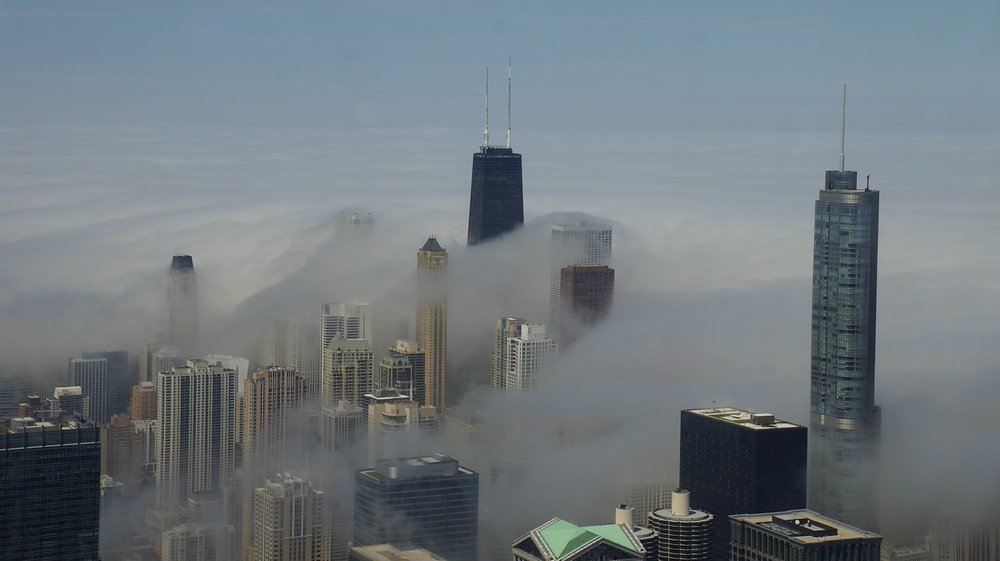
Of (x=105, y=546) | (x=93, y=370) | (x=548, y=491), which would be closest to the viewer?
(x=105, y=546)

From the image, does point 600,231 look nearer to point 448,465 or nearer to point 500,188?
point 500,188

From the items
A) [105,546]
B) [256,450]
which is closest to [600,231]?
[256,450]

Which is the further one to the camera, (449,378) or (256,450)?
(449,378)

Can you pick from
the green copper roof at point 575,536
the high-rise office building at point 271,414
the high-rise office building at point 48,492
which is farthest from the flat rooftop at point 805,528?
the high-rise office building at point 271,414

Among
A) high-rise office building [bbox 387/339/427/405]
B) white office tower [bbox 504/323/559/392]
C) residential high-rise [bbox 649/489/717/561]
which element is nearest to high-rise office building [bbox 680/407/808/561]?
residential high-rise [bbox 649/489/717/561]

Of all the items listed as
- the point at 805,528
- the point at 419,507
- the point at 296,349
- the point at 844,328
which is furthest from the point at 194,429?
the point at 805,528
